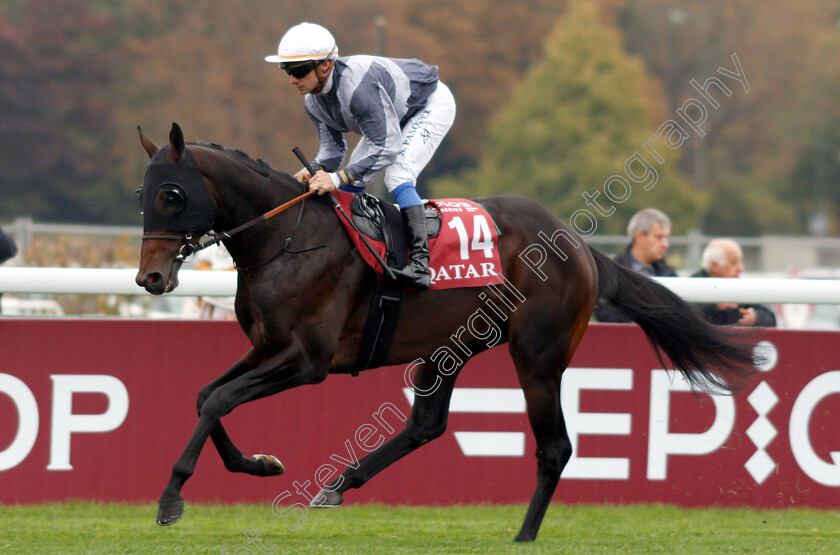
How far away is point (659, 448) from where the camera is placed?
5863 millimetres

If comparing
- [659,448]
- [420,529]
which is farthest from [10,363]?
[659,448]

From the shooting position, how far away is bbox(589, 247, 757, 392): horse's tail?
5.30 meters

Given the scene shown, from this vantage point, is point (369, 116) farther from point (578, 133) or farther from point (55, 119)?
point (55, 119)

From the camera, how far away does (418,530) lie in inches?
205

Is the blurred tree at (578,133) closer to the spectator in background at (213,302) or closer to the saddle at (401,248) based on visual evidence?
the spectator in background at (213,302)

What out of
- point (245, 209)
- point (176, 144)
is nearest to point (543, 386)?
point (245, 209)

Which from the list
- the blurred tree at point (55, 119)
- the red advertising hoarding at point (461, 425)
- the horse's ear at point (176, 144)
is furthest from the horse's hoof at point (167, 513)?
the blurred tree at point (55, 119)

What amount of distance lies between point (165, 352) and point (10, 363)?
0.75 meters

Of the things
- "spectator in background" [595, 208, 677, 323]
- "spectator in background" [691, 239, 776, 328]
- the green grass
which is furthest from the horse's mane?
"spectator in background" [691, 239, 776, 328]

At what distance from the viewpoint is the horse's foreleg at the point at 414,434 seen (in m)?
4.96

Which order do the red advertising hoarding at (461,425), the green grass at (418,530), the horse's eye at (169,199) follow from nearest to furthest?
the horse's eye at (169,199)
the green grass at (418,530)
the red advertising hoarding at (461,425)

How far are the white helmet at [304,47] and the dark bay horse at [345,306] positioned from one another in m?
0.47

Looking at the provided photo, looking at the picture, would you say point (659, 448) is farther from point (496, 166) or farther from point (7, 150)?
point (7, 150)

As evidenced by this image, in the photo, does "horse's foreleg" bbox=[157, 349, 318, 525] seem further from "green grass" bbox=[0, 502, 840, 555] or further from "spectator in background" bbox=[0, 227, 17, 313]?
"spectator in background" bbox=[0, 227, 17, 313]
